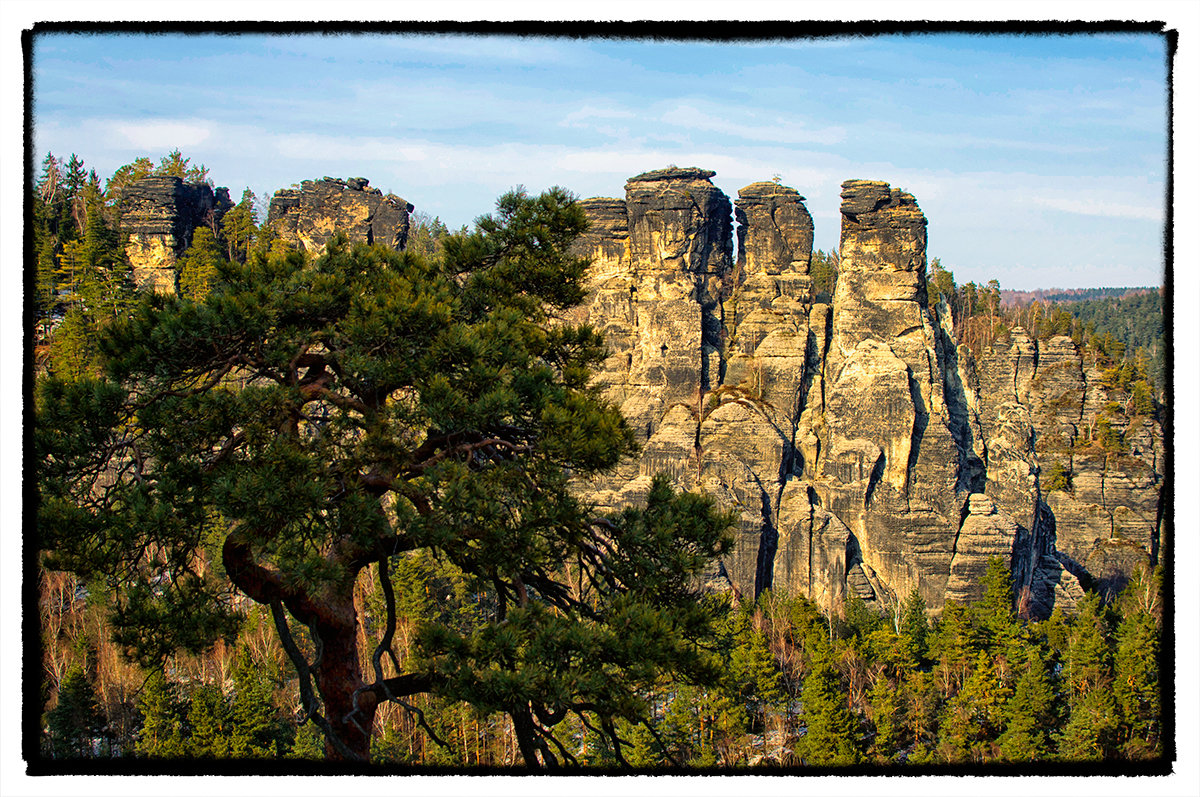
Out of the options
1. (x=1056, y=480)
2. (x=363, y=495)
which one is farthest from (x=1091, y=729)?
(x=1056, y=480)

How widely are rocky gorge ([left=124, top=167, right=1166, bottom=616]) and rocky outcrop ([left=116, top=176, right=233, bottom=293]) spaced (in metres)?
0.09

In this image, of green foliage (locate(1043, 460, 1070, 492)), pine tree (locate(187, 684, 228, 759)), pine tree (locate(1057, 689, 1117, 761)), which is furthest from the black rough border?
green foliage (locate(1043, 460, 1070, 492))

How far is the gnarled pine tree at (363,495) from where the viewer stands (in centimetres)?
736

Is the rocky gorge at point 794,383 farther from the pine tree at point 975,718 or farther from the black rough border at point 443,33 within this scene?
the black rough border at point 443,33

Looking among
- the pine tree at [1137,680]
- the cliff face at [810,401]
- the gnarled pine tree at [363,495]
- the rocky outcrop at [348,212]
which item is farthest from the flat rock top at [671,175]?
the gnarled pine tree at [363,495]

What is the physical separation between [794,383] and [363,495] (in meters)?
41.0

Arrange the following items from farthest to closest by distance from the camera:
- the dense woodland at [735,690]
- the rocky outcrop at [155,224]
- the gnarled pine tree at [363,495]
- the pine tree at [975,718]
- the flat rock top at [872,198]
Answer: the rocky outcrop at [155,224]
the flat rock top at [872,198]
the pine tree at [975,718]
the dense woodland at [735,690]
the gnarled pine tree at [363,495]

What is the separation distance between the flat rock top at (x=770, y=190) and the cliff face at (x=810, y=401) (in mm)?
78

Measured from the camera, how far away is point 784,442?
45.5m

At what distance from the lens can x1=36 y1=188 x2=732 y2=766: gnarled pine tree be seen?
7359 mm

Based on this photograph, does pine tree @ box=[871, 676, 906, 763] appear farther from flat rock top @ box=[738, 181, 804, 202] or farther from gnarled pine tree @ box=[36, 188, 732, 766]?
flat rock top @ box=[738, 181, 804, 202]

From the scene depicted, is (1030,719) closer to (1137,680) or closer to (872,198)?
(1137,680)

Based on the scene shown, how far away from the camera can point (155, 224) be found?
4816 centimetres

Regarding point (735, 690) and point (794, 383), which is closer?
point (735, 690)
